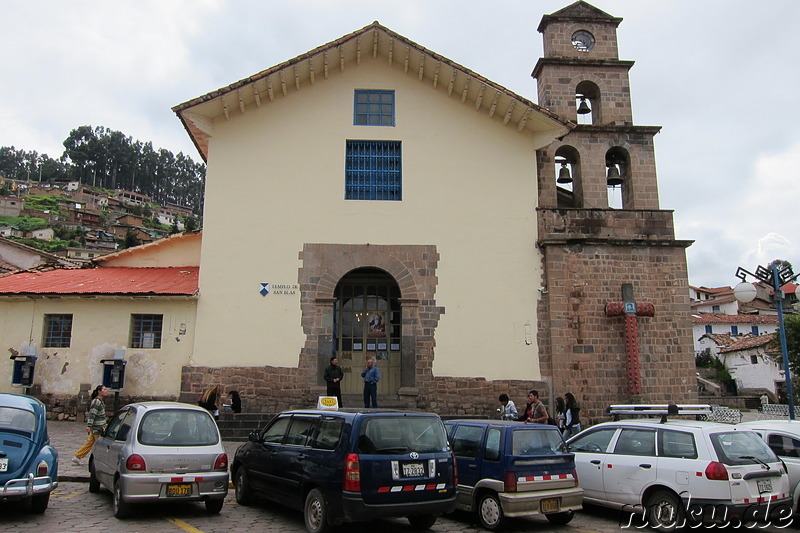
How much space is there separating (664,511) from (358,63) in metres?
14.0

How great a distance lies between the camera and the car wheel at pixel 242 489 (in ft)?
29.5

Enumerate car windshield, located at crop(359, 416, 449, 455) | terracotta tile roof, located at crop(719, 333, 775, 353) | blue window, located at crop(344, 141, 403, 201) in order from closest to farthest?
1. car windshield, located at crop(359, 416, 449, 455)
2. blue window, located at crop(344, 141, 403, 201)
3. terracotta tile roof, located at crop(719, 333, 775, 353)

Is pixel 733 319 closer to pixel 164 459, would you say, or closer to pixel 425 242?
pixel 425 242

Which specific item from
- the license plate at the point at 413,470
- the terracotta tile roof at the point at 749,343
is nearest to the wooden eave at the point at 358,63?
the license plate at the point at 413,470

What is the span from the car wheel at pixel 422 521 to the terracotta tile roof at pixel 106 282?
1022 centimetres

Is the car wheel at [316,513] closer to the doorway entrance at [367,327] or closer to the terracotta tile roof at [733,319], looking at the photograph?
the doorway entrance at [367,327]

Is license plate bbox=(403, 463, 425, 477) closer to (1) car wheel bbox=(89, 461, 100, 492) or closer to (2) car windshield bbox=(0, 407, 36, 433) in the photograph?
(2) car windshield bbox=(0, 407, 36, 433)

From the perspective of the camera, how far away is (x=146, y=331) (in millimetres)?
16516

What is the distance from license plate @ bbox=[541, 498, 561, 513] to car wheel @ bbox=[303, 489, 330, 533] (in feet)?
9.28

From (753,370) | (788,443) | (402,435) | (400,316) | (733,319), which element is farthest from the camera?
(733,319)

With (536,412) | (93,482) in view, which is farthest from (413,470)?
(536,412)

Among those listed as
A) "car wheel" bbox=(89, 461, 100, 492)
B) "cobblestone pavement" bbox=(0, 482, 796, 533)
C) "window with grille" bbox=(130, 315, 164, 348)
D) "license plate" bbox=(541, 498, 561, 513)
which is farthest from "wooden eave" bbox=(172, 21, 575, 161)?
"license plate" bbox=(541, 498, 561, 513)

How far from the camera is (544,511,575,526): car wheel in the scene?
835 cm

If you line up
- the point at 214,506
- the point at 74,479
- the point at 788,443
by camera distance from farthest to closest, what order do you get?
the point at 74,479 → the point at 788,443 → the point at 214,506
